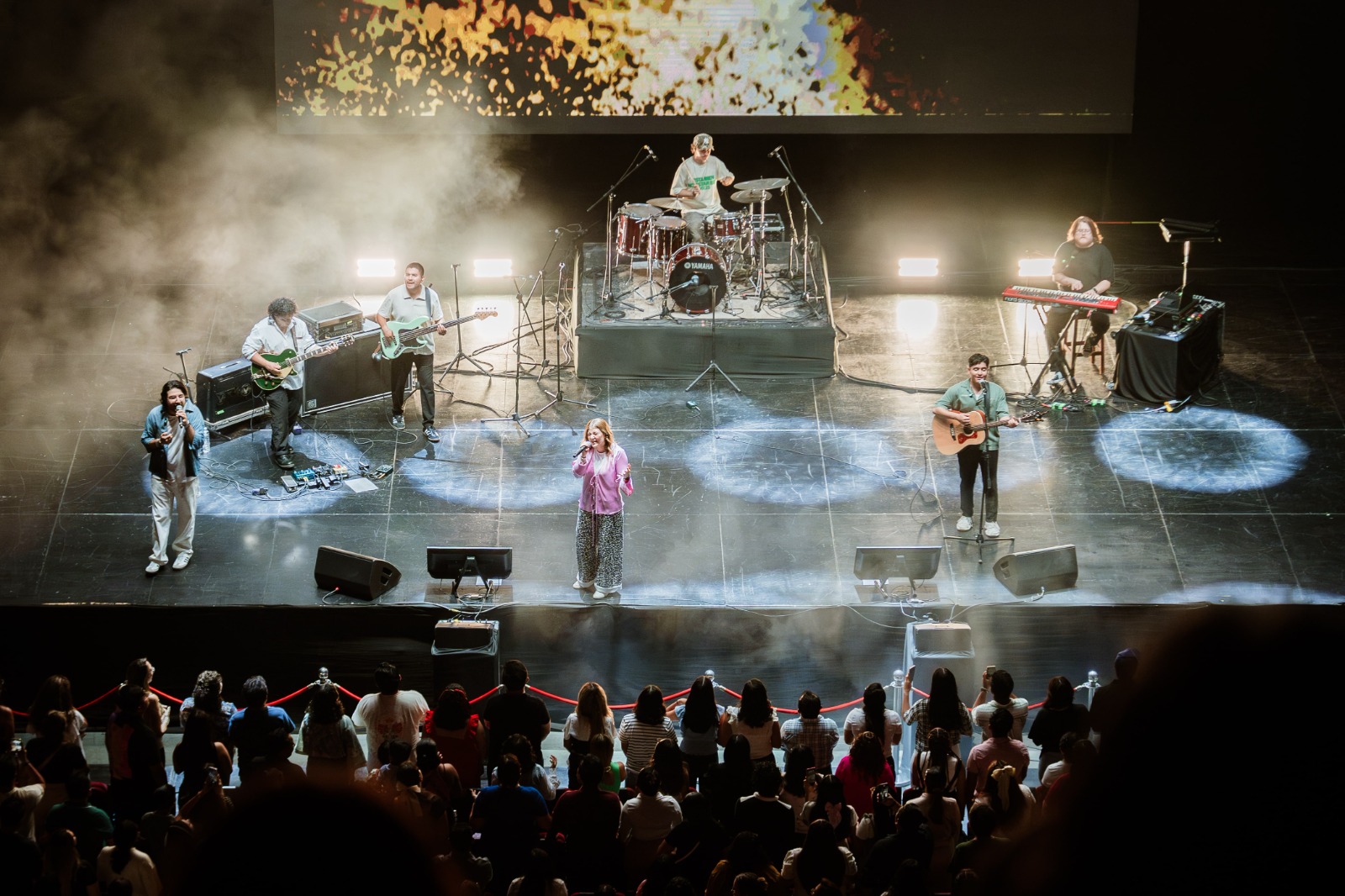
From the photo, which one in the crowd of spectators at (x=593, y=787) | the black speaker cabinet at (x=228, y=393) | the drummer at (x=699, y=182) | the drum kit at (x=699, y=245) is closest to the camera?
the crowd of spectators at (x=593, y=787)

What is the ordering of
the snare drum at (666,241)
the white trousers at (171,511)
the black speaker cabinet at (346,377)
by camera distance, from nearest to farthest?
the white trousers at (171,511) < the black speaker cabinet at (346,377) < the snare drum at (666,241)

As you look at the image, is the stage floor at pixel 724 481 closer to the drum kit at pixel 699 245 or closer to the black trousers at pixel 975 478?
the black trousers at pixel 975 478

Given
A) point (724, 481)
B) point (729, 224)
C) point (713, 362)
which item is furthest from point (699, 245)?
point (724, 481)

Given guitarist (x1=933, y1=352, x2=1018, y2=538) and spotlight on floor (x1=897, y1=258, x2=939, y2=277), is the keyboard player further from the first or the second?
guitarist (x1=933, y1=352, x2=1018, y2=538)

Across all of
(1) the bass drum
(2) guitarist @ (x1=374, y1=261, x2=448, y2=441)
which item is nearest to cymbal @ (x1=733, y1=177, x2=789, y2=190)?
(1) the bass drum

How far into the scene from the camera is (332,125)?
47.1 feet

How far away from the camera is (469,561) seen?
9.20 meters

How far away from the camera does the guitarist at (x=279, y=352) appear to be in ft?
36.0

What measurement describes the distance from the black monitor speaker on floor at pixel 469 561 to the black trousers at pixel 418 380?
280 cm

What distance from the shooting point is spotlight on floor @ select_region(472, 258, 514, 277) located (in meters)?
14.5

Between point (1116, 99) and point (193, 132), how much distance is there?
9.31m

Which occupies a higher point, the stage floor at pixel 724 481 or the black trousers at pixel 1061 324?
the black trousers at pixel 1061 324

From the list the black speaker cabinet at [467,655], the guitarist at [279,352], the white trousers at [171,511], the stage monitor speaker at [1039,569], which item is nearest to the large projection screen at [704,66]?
the guitarist at [279,352]

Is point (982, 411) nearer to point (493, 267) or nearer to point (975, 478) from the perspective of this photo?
point (975, 478)
